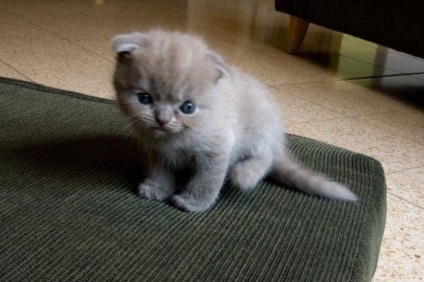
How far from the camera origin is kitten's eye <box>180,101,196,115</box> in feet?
2.72

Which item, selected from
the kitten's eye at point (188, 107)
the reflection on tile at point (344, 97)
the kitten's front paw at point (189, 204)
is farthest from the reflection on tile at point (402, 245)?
the reflection on tile at point (344, 97)

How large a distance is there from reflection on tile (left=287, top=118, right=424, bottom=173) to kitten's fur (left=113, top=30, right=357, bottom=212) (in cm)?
57

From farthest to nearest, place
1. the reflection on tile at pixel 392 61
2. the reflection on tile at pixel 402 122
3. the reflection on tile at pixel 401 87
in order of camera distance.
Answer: the reflection on tile at pixel 392 61 → the reflection on tile at pixel 401 87 → the reflection on tile at pixel 402 122

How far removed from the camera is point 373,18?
7.59 feet

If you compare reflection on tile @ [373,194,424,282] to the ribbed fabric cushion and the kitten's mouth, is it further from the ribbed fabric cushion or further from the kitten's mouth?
the kitten's mouth

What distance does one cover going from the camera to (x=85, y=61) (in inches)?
87.0

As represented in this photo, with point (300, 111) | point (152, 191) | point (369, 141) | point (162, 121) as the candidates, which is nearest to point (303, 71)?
point (300, 111)

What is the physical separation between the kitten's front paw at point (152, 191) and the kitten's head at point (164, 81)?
A: 0.43 ft

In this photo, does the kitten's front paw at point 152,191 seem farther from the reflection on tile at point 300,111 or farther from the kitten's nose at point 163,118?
the reflection on tile at point 300,111

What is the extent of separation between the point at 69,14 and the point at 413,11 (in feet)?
6.83

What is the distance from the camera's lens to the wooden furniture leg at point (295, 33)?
2.87 metres

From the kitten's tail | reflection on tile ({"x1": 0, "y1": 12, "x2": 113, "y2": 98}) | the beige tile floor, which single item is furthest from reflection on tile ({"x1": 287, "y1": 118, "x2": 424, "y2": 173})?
reflection on tile ({"x1": 0, "y1": 12, "x2": 113, "y2": 98})

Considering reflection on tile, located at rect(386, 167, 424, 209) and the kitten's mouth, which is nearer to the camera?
the kitten's mouth

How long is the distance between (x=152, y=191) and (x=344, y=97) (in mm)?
1441
